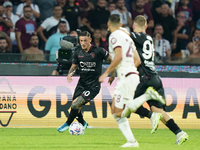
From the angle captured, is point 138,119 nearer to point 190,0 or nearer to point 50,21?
point 50,21

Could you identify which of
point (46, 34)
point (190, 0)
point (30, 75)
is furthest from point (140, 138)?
point (190, 0)

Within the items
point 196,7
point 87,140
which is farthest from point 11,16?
point 87,140

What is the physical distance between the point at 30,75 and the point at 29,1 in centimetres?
375

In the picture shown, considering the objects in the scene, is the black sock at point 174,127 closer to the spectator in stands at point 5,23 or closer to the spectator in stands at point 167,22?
the spectator in stands at point 5,23

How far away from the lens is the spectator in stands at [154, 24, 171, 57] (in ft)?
47.0

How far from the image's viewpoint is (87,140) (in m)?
8.30

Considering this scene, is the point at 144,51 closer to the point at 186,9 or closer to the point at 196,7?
the point at 186,9

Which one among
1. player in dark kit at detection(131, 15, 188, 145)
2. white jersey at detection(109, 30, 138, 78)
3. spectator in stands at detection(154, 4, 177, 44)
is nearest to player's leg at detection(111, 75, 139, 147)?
white jersey at detection(109, 30, 138, 78)

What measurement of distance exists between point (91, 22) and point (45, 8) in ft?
5.08

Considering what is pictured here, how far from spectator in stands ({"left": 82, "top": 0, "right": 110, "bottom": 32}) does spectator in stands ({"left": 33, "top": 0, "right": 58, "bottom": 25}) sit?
1101 mm

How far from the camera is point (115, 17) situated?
23.3 ft

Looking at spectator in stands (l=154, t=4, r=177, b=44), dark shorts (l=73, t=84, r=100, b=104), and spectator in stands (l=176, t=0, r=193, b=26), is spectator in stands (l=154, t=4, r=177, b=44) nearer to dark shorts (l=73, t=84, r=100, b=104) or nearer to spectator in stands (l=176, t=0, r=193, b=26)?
spectator in stands (l=176, t=0, r=193, b=26)

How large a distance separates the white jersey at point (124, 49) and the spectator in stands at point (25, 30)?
7.01 m

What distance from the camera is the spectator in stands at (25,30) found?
44.7ft
